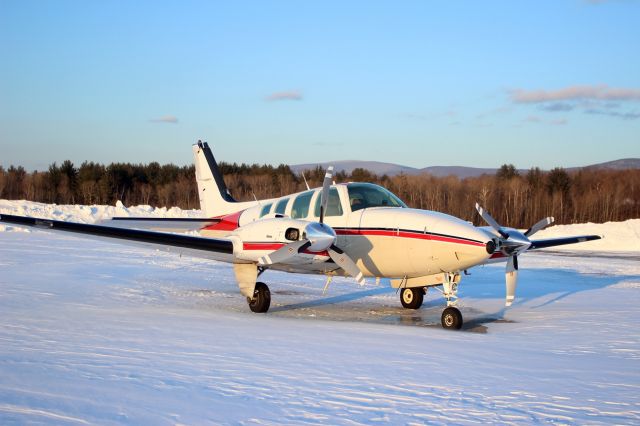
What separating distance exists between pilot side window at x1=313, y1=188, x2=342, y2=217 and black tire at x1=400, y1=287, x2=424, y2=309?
2.73 m

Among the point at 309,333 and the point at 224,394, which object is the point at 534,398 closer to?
the point at 224,394

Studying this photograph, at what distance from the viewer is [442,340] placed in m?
10.0

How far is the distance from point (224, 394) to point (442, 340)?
4.76m

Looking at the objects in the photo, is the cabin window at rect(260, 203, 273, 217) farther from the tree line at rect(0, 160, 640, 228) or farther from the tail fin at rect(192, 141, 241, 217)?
the tree line at rect(0, 160, 640, 228)

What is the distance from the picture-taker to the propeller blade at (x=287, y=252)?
40.0ft

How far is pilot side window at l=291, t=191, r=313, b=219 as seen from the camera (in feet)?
44.4

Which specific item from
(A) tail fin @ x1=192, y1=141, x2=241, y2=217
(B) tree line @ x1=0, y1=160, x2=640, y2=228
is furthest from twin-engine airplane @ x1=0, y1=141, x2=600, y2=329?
(B) tree line @ x1=0, y1=160, x2=640, y2=228

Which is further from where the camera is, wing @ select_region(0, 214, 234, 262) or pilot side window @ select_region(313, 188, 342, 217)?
pilot side window @ select_region(313, 188, 342, 217)

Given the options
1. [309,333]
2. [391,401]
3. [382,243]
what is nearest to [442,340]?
[309,333]

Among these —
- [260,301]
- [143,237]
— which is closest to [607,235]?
[260,301]

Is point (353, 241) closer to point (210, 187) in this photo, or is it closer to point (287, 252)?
point (287, 252)

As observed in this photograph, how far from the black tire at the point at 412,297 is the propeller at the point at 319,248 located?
2238 millimetres

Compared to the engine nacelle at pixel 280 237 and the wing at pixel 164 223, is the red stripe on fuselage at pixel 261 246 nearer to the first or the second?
the engine nacelle at pixel 280 237

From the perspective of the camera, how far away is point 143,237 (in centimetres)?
1227
